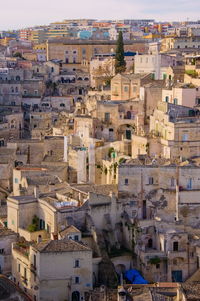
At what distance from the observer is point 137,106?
42156mm

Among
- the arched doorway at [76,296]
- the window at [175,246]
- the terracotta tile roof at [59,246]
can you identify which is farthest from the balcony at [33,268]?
the window at [175,246]

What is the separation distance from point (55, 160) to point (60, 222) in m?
9.88

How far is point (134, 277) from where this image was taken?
30062 millimetres

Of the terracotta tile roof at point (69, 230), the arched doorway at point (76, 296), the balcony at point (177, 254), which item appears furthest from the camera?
the balcony at point (177, 254)

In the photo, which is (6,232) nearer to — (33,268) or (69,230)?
(69,230)

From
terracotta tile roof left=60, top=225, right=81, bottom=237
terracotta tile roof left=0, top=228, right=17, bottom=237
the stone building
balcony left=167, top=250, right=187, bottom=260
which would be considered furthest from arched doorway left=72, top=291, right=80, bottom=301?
balcony left=167, top=250, right=187, bottom=260

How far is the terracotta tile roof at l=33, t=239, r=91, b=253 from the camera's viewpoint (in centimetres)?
2781

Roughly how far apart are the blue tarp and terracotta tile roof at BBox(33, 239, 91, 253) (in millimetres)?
3152

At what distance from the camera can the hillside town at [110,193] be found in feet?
92.5

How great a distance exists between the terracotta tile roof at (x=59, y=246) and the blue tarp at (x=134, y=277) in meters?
3.15

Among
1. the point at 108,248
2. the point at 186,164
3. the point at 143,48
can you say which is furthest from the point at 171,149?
the point at 143,48

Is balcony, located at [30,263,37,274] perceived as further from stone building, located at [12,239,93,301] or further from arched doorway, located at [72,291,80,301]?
arched doorway, located at [72,291,80,301]

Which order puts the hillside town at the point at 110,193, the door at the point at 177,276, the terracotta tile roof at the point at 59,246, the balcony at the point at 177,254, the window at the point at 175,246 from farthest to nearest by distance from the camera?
the window at the point at 175,246 → the door at the point at 177,276 → the balcony at the point at 177,254 → the hillside town at the point at 110,193 → the terracotta tile roof at the point at 59,246

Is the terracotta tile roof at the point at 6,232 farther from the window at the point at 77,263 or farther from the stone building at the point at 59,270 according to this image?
the window at the point at 77,263
